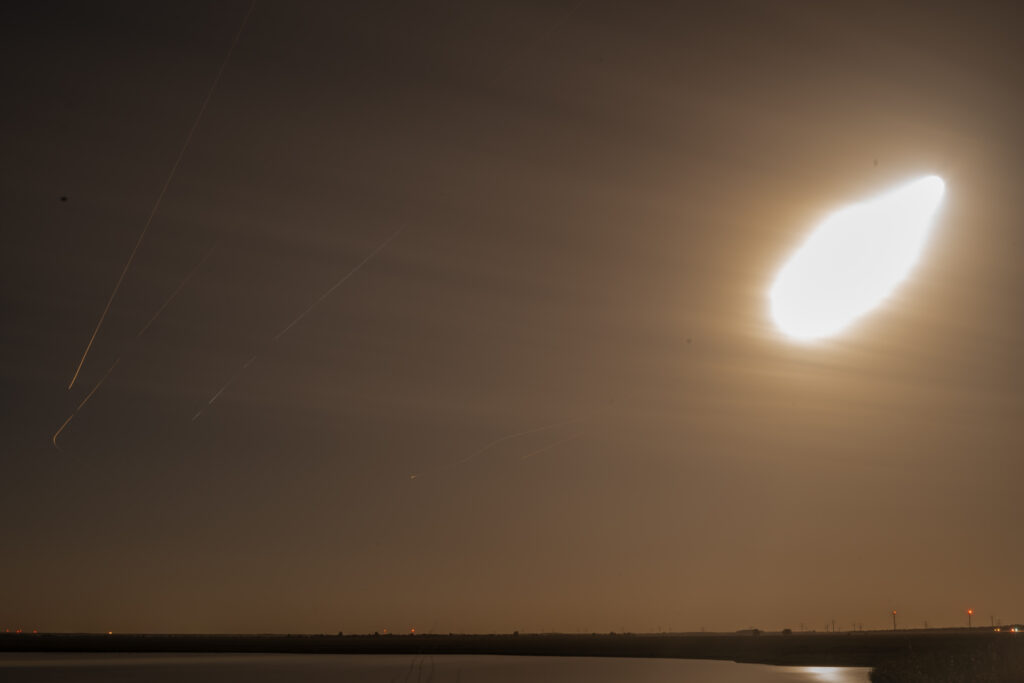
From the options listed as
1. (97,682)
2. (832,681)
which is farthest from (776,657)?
(97,682)

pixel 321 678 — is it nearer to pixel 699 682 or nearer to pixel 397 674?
pixel 397 674

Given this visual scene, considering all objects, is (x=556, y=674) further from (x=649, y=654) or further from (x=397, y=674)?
(x=649, y=654)

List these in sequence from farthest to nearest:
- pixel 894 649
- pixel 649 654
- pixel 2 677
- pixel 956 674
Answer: pixel 649 654, pixel 894 649, pixel 2 677, pixel 956 674

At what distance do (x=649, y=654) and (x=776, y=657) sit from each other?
23706mm

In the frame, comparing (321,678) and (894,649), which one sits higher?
(894,649)

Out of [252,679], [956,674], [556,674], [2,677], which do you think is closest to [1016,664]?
[956,674]

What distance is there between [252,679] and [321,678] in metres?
5.64

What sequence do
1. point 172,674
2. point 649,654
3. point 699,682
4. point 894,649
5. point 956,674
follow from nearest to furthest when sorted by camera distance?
point 956,674 < point 699,682 < point 172,674 < point 894,649 < point 649,654

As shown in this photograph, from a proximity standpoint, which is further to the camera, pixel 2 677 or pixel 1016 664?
pixel 2 677

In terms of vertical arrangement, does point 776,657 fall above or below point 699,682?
above

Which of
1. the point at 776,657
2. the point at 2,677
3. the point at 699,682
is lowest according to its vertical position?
the point at 2,677

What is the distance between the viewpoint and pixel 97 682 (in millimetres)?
66562

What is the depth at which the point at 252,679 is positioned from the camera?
68062mm

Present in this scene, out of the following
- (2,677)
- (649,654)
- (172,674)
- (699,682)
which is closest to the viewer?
(699,682)
